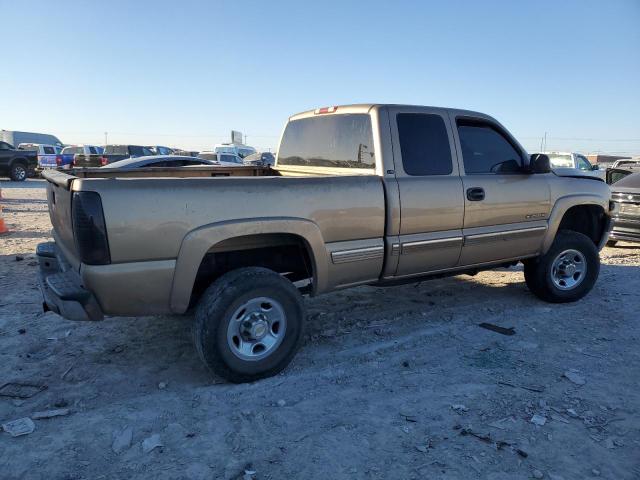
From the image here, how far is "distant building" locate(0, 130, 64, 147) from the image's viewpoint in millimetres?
49375

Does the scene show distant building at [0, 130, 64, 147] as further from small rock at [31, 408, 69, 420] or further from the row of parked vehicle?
small rock at [31, 408, 69, 420]

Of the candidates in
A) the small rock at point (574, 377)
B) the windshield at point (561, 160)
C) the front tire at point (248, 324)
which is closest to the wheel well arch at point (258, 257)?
the front tire at point (248, 324)

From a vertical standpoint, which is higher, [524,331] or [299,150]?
[299,150]

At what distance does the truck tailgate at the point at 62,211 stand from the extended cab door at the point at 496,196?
3.16 m

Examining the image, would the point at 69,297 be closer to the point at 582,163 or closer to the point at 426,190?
the point at 426,190

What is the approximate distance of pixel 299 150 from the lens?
4910mm

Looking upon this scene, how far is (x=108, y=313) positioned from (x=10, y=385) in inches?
40.1

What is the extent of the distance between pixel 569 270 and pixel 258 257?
352 cm

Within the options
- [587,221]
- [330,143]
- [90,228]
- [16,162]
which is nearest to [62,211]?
[90,228]

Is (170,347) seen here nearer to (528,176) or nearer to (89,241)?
(89,241)

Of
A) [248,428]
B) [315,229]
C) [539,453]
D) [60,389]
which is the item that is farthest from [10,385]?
[539,453]

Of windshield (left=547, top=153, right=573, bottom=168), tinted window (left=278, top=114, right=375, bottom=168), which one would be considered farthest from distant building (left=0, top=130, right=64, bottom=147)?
tinted window (left=278, top=114, right=375, bottom=168)

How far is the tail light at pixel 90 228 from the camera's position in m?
2.74

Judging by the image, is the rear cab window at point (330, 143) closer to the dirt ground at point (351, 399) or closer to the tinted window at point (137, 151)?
the dirt ground at point (351, 399)
